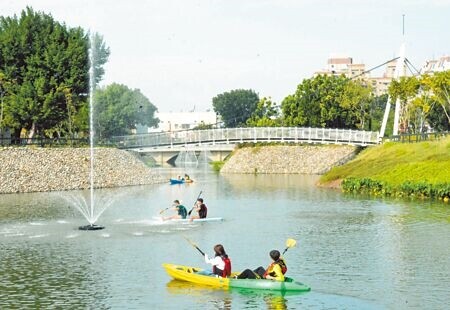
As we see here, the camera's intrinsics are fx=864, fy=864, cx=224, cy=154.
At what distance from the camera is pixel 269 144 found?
124125mm

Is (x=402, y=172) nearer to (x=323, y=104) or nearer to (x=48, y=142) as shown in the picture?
(x=48, y=142)

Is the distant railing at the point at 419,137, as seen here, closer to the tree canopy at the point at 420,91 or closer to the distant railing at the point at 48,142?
the tree canopy at the point at 420,91

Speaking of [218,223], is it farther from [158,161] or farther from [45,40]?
[158,161]

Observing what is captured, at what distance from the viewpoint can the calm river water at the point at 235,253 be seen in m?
30.0

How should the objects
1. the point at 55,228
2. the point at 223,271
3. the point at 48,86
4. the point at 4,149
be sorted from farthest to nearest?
1. the point at 48,86
2. the point at 4,149
3. the point at 55,228
4. the point at 223,271

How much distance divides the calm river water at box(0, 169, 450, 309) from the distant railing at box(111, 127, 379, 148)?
4033 cm

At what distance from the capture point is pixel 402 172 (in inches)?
2958

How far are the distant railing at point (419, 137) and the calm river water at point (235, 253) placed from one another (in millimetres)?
29098

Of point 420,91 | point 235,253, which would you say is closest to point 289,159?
point 420,91

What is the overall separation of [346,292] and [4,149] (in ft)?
183

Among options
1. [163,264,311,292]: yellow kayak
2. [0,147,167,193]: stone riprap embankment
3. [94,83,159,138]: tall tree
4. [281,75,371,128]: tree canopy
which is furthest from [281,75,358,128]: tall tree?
[163,264,311,292]: yellow kayak

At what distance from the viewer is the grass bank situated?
67875 millimetres

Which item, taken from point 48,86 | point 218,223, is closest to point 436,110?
point 48,86

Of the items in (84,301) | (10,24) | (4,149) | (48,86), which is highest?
(10,24)
